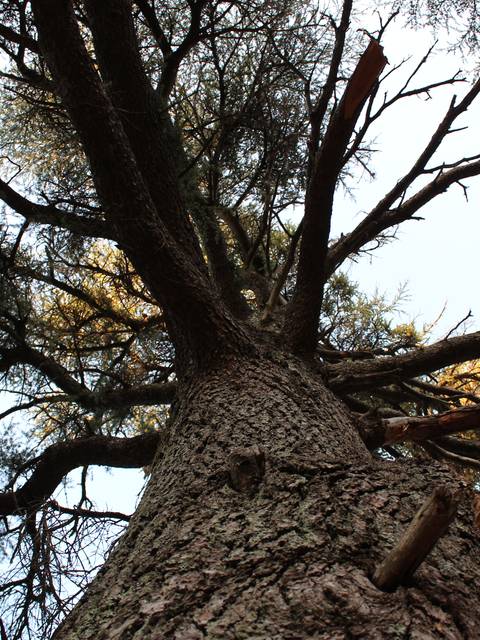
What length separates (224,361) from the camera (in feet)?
8.41

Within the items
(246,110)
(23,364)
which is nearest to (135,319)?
(23,364)

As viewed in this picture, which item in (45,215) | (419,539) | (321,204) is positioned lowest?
(419,539)

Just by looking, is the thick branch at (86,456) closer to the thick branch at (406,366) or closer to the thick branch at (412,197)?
the thick branch at (406,366)

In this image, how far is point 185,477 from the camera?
1.71 meters

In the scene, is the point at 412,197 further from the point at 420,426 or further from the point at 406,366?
the point at 420,426

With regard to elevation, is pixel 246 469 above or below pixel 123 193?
below

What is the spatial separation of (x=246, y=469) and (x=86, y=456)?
5.55 ft

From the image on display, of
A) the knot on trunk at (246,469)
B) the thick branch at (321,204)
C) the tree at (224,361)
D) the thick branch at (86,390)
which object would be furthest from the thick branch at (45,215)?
the knot on trunk at (246,469)

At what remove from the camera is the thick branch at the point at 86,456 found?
2.94 meters

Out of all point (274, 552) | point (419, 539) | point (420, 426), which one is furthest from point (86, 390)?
point (419, 539)

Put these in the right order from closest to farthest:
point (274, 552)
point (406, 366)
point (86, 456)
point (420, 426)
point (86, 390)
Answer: point (274, 552), point (420, 426), point (86, 456), point (406, 366), point (86, 390)

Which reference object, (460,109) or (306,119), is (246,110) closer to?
(306,119)

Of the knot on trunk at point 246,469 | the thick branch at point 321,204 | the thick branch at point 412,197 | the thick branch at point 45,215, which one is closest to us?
the knot on trunk at point 246,469

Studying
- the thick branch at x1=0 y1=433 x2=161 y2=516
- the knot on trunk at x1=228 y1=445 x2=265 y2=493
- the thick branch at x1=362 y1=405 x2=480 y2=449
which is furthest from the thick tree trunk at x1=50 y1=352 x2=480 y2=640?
the thick branch at x1=0 y1=433 x2=161 y2=516
